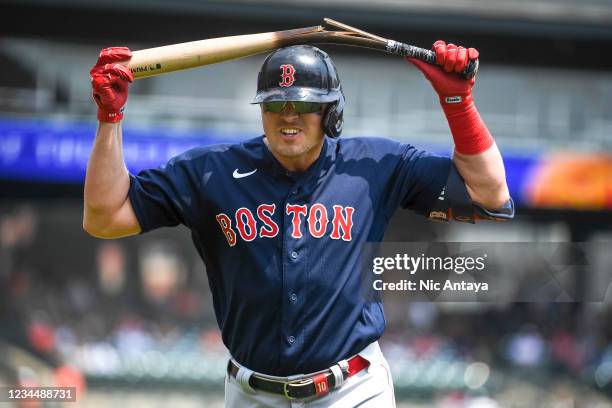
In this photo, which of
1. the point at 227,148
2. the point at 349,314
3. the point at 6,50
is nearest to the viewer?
the point at 349,314

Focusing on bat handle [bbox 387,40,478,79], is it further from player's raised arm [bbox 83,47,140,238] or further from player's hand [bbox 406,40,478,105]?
player's raised arm [bbox 83,47,140,238]

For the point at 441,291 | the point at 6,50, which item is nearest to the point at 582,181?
the point at 6,50

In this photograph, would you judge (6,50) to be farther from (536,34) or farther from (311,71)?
(311,71)

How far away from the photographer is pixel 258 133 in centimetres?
1352

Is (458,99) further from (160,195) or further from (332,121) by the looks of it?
(160,195)

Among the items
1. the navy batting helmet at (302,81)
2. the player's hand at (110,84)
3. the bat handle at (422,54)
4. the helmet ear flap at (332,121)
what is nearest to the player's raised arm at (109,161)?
the player's hand at (110,84)

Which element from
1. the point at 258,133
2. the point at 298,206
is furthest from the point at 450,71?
the point at 258,133

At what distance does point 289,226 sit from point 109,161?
602mm

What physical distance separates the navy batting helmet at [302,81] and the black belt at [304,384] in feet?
2.49

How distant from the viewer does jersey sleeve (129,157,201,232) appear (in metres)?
3.13

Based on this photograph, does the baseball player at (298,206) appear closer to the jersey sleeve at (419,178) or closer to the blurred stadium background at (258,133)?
the jersey sleeve at (419,178)

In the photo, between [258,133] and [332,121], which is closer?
[332,121]

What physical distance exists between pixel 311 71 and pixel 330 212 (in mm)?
459

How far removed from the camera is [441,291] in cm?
339
